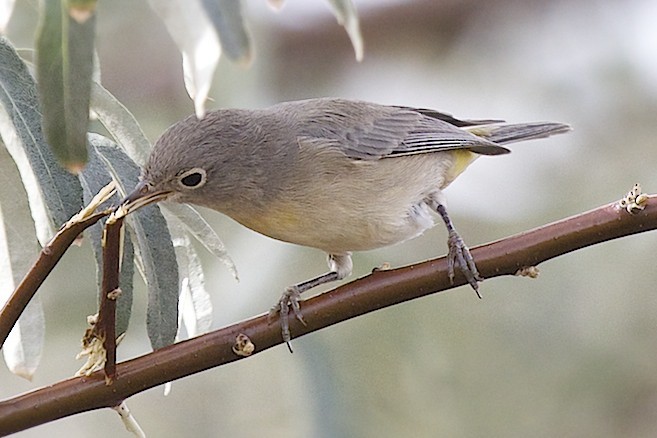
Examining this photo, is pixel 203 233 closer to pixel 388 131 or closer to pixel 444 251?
pixel 388 131

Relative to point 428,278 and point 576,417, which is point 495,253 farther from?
point 576,417

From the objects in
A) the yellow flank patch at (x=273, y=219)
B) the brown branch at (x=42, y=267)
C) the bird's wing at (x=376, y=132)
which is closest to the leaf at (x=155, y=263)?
the brown branch at (x=42, y=267)

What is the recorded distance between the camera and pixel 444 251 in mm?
3463

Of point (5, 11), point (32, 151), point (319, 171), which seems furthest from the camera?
point (319, 171)

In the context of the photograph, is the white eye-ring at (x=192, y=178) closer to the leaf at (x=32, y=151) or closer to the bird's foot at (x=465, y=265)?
the leaf at (x=32, y=151)

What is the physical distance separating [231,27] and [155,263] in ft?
2.01

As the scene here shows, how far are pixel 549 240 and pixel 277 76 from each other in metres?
2.44

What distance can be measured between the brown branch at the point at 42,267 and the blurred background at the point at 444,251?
4.73 ft

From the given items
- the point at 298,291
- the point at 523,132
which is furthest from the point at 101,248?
the point at 523,132

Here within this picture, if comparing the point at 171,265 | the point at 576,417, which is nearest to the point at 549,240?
the point at 171,265

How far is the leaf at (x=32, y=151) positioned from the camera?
1.41m

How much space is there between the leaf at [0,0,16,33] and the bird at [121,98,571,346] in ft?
1.64

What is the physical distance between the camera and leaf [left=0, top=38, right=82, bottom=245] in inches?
55.6

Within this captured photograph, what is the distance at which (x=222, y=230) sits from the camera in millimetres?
3475
